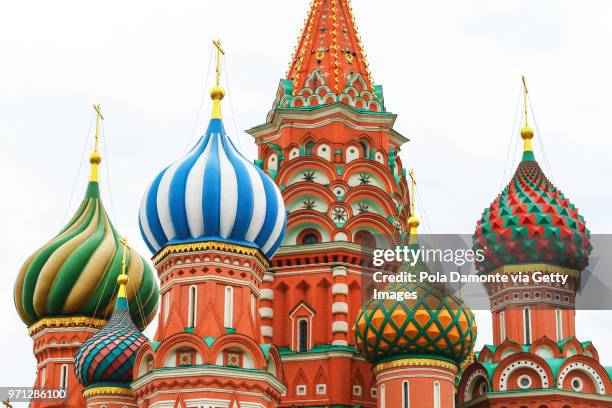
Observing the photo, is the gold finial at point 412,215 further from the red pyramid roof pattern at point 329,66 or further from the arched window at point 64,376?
the arched window at point 64,376

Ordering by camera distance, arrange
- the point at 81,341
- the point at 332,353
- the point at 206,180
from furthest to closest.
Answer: the point at 81,341
the point at 332,353
the point at 206,180

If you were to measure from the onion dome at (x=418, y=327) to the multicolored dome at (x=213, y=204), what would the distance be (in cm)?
210

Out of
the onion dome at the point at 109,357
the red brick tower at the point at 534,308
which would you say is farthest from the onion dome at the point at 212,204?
the red brick tower at the point at 534,308

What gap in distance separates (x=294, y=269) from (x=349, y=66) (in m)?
4.45

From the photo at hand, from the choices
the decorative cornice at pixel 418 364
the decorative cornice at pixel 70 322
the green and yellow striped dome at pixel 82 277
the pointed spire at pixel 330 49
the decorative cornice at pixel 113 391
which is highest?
the pointed spire at pixel 330 49

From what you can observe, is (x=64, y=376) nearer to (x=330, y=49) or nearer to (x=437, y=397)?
(x=437, y=397)

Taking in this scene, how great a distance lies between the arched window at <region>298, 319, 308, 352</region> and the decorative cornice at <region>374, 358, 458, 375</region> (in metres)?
2.44

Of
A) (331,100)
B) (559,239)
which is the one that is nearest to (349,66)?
(331,100)

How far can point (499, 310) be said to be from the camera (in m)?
26.8

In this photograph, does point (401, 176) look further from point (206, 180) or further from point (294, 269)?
point (206, 180)

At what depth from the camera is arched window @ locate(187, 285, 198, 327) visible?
77.8 ft

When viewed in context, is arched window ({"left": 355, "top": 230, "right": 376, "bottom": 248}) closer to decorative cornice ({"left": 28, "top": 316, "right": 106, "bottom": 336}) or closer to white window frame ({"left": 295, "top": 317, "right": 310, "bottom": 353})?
white window frame ({"left": 295, "top": 317, "right": 310, "bottom": 353})

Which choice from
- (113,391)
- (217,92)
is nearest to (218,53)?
(217,92)

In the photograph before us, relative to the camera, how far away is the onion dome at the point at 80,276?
2845 centimetres
